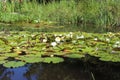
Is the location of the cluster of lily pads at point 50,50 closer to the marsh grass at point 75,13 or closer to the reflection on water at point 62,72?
the reflection on water at point 62,72

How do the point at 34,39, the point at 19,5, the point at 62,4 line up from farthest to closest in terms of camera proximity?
the point at 19,5 < the point at 62,4 < the point at 34,39

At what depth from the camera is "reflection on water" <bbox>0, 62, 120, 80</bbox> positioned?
10.7 ft

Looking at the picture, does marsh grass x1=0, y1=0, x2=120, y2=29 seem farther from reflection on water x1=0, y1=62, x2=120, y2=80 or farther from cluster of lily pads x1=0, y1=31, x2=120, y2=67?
reflection on water x1=0, y1=62, x2=120, y2=80

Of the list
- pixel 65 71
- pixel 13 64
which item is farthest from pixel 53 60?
pixel 13 64

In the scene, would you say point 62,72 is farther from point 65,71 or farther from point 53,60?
point 53,60

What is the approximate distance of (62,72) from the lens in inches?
136

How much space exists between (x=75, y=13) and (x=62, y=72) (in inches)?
303

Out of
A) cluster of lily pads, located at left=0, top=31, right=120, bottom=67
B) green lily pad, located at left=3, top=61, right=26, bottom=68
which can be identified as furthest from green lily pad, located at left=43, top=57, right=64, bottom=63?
green lily pad, located at left=3, top=61, right=26, bottom=68

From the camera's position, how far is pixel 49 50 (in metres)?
4.27

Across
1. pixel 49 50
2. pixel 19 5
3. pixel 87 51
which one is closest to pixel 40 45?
pixel 49 50

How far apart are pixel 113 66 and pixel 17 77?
A: 1314 mm

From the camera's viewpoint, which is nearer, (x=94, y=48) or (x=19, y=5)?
(x=94, y=48)

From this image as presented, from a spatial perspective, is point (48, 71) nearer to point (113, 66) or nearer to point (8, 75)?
point (8, 75)

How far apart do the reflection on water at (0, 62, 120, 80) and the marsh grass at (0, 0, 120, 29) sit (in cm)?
564
